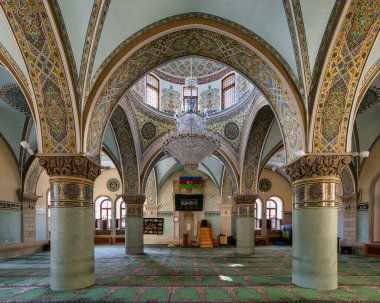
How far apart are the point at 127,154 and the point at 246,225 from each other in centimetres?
487

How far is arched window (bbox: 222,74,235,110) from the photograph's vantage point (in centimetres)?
1305

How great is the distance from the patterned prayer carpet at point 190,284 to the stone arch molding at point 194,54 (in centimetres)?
243

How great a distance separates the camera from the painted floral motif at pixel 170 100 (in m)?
13.5

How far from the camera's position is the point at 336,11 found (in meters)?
5.19

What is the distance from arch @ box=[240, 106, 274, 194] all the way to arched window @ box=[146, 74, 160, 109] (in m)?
4.12

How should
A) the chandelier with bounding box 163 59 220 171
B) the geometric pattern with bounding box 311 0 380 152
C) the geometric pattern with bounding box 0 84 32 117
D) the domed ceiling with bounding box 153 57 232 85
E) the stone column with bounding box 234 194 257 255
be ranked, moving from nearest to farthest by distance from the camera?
the geometric pattern with bounding box 311 0 380 152
the geometric pattern with bounding box 0 84 32 117
the chandelier with bounding box 163 59 220 171
the stone column with bounding box 234 194 257 255
the domed ceiling with bounding box 153 57 232 85

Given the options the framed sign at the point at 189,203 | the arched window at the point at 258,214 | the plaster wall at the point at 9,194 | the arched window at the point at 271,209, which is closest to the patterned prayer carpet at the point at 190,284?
the plaster wall at the point at 9,194

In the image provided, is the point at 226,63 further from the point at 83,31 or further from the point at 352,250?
the point at 352,250

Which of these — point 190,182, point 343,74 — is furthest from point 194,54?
point 190,182

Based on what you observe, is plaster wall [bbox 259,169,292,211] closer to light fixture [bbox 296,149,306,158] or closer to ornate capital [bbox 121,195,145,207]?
ornate capital [bbox 121,195,145,207]

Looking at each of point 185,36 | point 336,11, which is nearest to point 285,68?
point 336,11

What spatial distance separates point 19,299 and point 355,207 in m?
11.1

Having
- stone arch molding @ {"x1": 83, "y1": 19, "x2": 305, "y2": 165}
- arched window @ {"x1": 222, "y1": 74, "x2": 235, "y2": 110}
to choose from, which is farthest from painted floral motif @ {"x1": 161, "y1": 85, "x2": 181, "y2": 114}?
stone arch molding @ {"x1": 83, "y1": 19, "x2": 305, "y2": 165}

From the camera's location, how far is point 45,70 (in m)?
5.62
